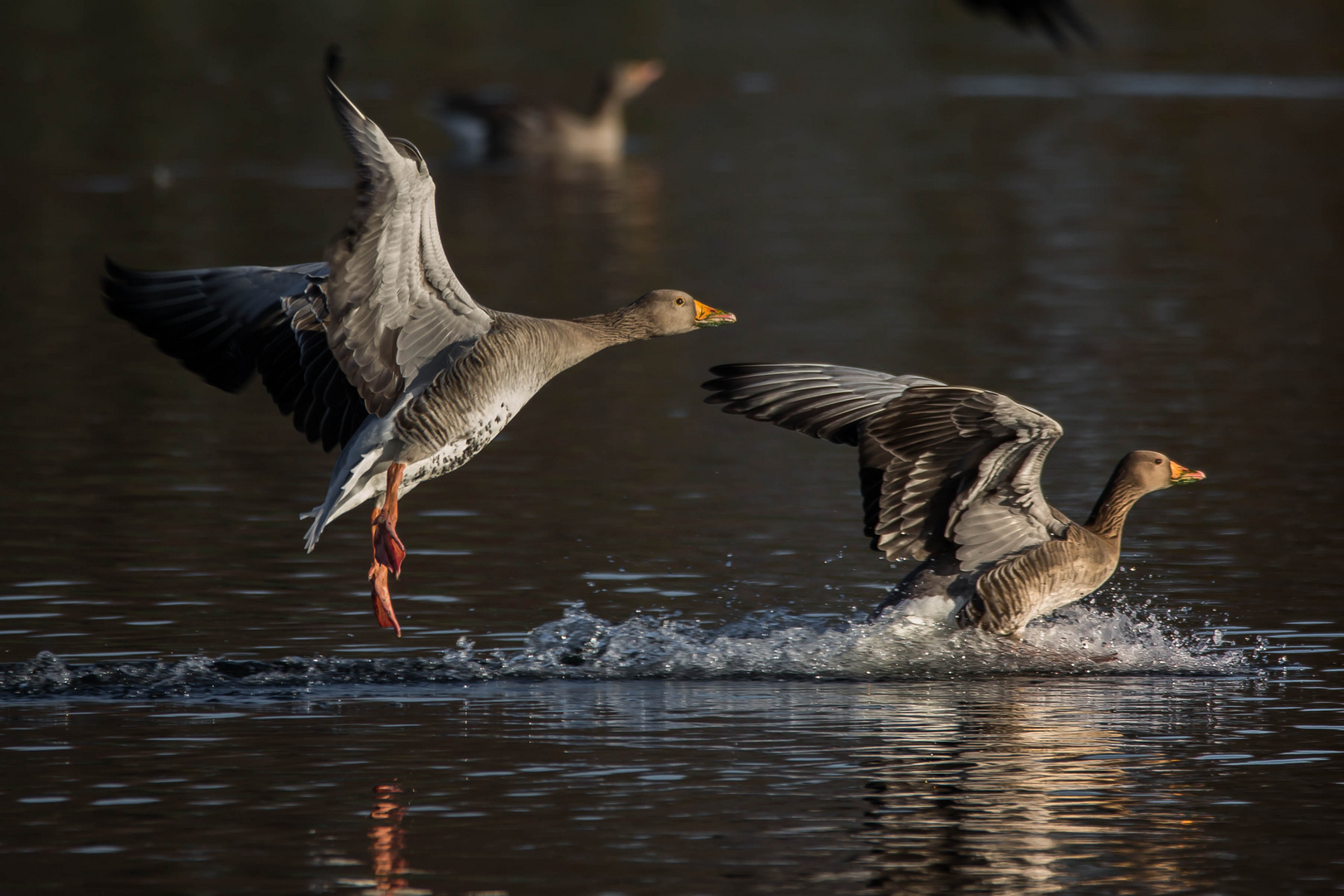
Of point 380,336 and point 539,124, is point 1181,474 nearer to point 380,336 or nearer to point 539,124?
point 380,336

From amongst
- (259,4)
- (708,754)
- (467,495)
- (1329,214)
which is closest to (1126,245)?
(1329,214)

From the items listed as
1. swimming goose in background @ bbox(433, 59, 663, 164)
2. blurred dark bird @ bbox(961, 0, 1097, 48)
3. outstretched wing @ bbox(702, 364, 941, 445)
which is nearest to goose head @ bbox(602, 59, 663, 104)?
swimming goose in background @ bbox(433, 59, 663, 164)

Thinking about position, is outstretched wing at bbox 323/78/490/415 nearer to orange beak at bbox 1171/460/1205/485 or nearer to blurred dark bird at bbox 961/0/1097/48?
blurred dark bird at bbox 961/0/1097/48

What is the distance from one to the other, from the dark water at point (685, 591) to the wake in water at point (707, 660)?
0.02 metres

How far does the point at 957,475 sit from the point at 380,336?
2.78 meters

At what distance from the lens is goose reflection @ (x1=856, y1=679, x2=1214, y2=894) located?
655cm

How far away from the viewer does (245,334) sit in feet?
35.5

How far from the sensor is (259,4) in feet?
184

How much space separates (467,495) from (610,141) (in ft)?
70.8

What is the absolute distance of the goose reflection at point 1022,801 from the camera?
21.5ft

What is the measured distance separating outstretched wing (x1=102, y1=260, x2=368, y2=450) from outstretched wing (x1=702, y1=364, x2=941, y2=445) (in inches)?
87.3

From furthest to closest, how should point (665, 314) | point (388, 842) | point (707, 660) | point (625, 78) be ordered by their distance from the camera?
1. point (625, 78)
2. point (665, 314)
3. point (707, 660)
4. point (388, 842)

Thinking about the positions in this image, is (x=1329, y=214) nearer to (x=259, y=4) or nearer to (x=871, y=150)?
(x=871, y=150)

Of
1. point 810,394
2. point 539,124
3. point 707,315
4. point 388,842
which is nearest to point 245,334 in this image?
point 707,315
